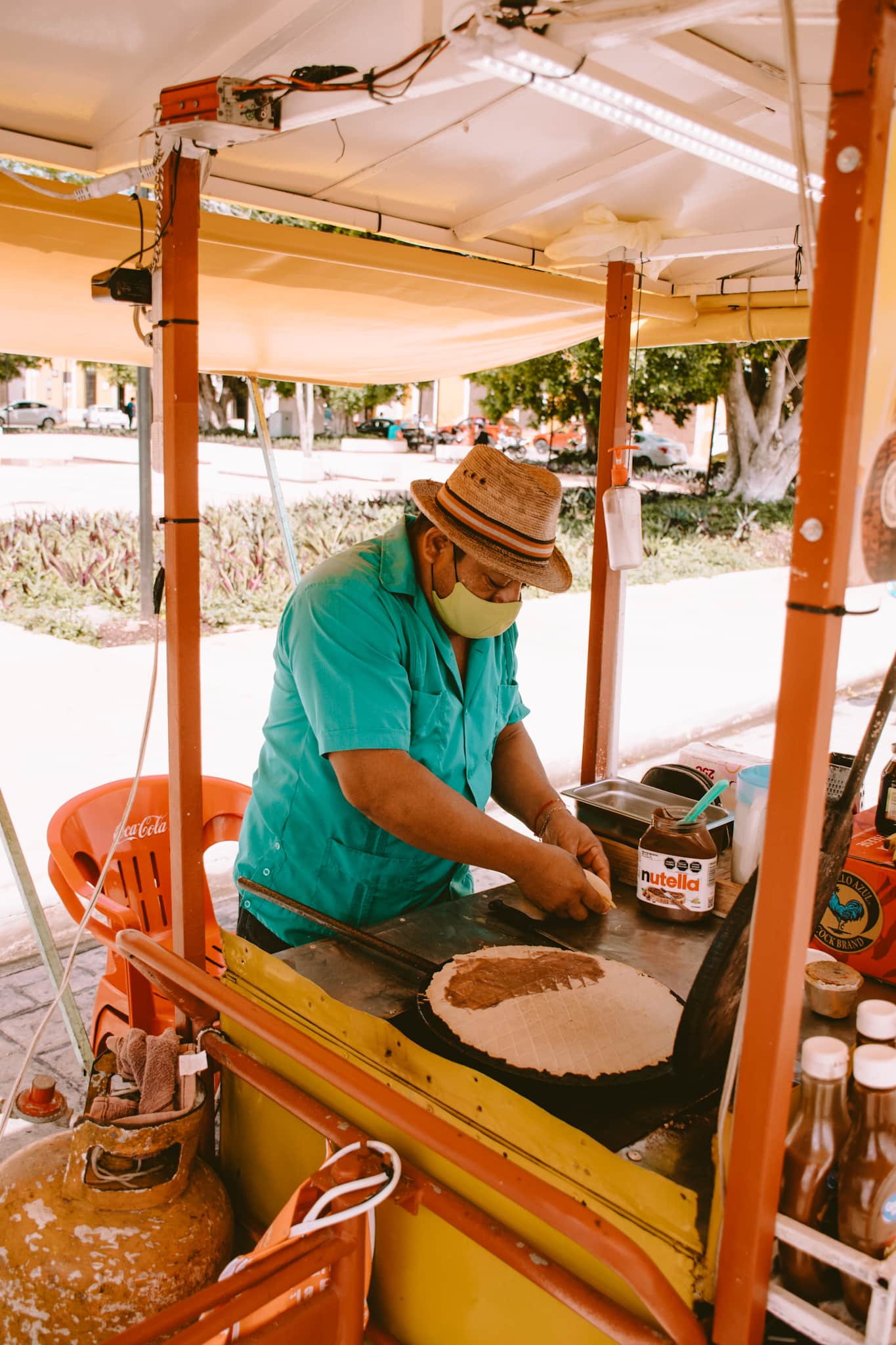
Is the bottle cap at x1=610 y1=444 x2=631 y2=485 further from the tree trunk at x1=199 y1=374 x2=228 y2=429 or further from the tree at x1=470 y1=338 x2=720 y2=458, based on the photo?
the tree trunk at x1=199 y1=374 x2=228 y2=429

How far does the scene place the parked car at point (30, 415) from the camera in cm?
2875

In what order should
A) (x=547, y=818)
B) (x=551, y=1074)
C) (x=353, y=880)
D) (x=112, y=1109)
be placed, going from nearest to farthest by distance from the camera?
(x=551, y=1074)
(x=112, y=1109)
(x=353, y=880)
(x=547, y=818)

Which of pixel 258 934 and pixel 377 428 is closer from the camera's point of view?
pixel 258 934

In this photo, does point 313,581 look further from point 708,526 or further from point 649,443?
point 649,443

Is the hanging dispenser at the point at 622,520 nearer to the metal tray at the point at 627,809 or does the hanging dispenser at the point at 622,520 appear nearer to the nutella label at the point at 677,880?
the metal tray at the point at 627,809

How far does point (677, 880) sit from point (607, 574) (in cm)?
242

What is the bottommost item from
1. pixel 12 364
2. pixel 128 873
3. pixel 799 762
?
pixel 128 873

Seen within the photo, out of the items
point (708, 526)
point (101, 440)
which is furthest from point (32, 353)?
point (101, 440)

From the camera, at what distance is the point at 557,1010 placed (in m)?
1.66

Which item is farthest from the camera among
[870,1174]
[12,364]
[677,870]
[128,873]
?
[12,364]

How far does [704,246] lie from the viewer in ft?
12.2

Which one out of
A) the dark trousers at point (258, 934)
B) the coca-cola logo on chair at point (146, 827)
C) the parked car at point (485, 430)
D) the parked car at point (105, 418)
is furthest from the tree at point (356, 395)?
the dark trousers at point (258, 934)

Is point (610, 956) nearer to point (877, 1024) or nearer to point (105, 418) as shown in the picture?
point (877, 1024)

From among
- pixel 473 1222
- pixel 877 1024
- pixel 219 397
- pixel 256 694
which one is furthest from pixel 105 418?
pixel 877 1024
